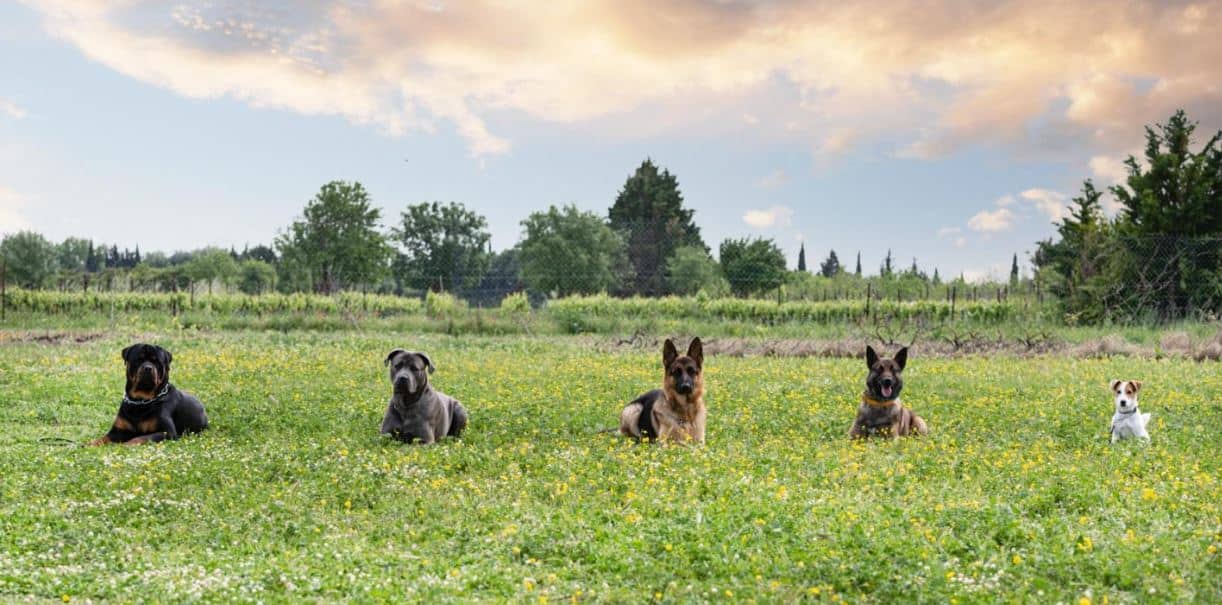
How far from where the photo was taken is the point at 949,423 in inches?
578

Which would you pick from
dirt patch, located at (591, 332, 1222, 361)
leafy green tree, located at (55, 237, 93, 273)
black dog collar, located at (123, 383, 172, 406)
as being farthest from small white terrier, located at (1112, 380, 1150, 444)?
leafy green tree, located at (55, 237, 93, 273)

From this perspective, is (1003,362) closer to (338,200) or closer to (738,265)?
(738,265)

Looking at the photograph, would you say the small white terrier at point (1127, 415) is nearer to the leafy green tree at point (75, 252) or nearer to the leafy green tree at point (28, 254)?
the leafy green tree at point (28, 254)

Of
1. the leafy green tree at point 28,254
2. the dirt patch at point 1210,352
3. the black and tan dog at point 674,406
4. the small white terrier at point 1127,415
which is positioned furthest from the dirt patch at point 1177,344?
the leafy green tree at point 28,254

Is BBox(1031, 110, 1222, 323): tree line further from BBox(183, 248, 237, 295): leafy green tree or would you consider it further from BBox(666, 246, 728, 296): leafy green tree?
BBox(183, 248, 237, 295): leafy green tree

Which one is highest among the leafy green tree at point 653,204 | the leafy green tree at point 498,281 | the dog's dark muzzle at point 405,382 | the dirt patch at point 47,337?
the leafy green tree at point 653,204

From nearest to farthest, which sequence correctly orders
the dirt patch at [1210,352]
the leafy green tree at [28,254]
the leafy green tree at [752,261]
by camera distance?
the dirt patch at [1210,352] < the leafy green tree at [752,261] < the leafy green tree at [28,254]

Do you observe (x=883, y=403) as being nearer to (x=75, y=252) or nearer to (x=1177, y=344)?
(x=1177, y=344)

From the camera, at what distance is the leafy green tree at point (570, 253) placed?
183ft

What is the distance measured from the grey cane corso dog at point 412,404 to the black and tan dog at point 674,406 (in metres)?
2.58

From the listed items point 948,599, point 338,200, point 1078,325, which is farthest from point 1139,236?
point 338,200

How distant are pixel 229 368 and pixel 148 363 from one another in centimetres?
975

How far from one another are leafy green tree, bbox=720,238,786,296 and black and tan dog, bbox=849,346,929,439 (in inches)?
1693

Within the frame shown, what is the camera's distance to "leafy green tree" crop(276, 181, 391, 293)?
67.1m
